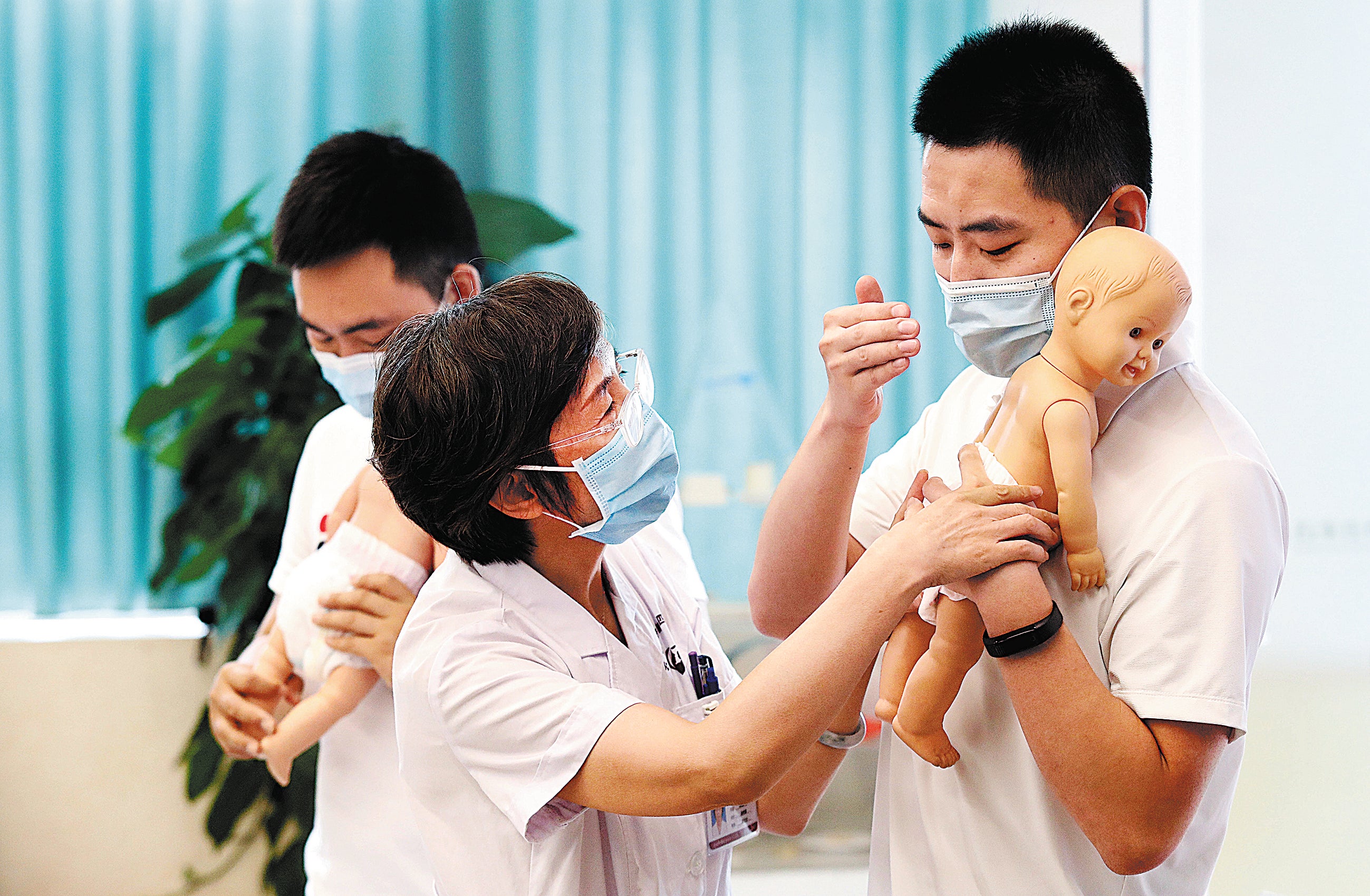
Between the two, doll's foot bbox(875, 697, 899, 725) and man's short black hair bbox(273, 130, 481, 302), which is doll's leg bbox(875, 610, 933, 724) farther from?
man's short black hair bbox(273, 130, 481, 302)

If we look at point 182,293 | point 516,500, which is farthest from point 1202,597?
point 182,293

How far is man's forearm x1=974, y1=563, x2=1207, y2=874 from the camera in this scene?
0.97m

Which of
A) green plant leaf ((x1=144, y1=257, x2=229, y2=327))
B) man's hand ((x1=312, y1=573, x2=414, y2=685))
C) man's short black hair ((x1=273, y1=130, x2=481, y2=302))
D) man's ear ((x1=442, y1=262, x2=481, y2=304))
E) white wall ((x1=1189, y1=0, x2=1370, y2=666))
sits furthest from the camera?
green plant leaf ((x1=144, y1=257, x2=229, y2=327))

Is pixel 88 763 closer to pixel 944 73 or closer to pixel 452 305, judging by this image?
pixel 452 305

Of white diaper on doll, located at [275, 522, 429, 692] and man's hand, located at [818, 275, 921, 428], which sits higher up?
man's hand, located at [818, 275, 921, 428]

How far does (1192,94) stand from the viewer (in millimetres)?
3096

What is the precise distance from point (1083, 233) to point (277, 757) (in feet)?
5.21

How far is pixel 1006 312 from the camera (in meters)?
1.12

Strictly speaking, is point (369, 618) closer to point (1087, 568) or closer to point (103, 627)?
point (1087, 568)

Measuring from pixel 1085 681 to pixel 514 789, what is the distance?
622mm

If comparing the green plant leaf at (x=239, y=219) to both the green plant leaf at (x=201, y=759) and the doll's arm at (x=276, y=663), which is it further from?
the doll's arm at (x=276, y=663)

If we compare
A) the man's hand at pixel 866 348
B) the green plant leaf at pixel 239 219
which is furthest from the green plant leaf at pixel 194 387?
the man's hand at pixel 866 348

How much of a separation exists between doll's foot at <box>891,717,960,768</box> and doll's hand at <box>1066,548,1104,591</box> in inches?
9.4

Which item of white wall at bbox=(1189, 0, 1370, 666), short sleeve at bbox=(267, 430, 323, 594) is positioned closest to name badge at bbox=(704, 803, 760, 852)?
short sleeve at bbox=(267, 430, 323, 594)
